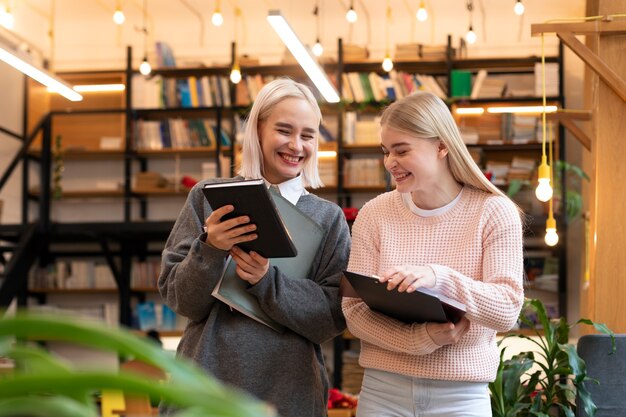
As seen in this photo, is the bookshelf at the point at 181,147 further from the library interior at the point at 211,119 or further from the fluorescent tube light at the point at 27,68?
the fluorescent tube light at the point at 27,68

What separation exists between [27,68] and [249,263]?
19.8 ft

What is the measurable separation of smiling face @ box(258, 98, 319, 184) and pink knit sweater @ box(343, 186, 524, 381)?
20 cm

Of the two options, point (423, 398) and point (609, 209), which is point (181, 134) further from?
point (423, 398)

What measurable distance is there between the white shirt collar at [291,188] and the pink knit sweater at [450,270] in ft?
0.52

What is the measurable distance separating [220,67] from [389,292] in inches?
322

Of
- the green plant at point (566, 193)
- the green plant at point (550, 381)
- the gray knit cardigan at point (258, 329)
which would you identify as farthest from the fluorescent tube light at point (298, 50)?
the gray knit cardigan at point (258, 329)

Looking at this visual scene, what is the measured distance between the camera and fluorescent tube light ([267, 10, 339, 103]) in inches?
243

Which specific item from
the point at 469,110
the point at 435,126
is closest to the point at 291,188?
the point at 435,126

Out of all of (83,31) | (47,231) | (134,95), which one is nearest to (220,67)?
(134,95)

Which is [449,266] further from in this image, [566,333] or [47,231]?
[47,231]

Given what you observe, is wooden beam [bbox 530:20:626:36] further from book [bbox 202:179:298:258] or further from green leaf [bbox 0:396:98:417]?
green leaf [bbox 0:396:98:417]

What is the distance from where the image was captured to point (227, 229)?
6.47ft

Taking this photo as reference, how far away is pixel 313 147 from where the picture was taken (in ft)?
7.30

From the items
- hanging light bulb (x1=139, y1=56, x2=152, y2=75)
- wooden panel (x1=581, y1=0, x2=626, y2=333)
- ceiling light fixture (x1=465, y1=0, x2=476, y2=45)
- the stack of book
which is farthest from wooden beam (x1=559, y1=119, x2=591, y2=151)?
hanging light bulb (x1=139, y1=56, x2=152, y2=75)
